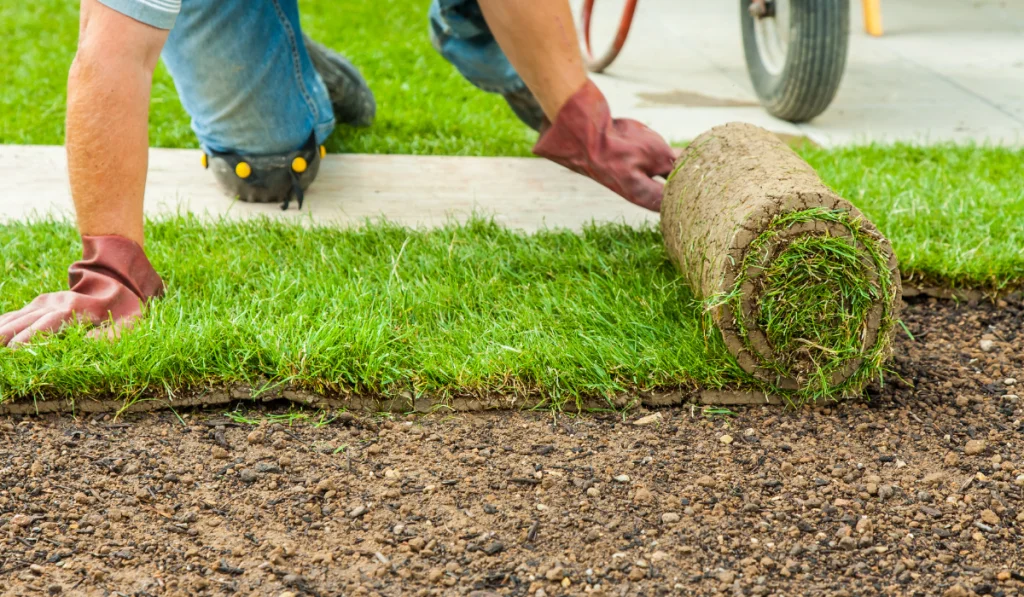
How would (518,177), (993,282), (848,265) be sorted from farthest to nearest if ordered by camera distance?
(518,177) < (993,282) < (848,265)

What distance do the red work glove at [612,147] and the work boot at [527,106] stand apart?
27.1 inches

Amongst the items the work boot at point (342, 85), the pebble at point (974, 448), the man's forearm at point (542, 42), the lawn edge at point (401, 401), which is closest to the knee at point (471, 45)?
the work boot at point (342, 85)

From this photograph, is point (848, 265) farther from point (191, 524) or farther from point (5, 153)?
point (5, 153)

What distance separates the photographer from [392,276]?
8.04ft

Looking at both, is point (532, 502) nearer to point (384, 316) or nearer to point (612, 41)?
point (384, 316)

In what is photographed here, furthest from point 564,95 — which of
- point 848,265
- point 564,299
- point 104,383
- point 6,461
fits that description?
point 6,461

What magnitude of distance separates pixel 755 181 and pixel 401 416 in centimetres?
→ 91

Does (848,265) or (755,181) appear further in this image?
(755,181)

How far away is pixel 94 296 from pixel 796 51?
9.18ft

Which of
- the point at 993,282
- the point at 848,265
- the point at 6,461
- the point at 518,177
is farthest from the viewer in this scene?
the point at 518,177

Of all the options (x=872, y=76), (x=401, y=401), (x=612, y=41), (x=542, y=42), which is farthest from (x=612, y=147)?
(x=872, y=76)

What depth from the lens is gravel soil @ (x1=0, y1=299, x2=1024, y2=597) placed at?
5.05ft

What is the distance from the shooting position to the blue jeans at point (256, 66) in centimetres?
284

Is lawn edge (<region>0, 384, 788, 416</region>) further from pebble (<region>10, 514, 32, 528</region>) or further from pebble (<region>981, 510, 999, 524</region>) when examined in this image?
pebble (<region>981, 510, 999, 524</region>)
